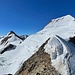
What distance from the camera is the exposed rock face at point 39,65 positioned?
1197 centimetres

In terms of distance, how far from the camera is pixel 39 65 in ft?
42.7

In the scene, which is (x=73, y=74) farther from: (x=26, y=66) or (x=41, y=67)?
(x=26, y=66)

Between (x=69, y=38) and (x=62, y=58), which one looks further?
(x=69, y=38)

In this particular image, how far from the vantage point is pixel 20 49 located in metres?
18.9

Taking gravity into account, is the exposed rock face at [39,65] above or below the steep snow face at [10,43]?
below

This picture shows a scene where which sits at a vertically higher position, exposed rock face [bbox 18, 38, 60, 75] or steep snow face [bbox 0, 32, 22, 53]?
steep snow face [bbox 0, 32, 22, 53]

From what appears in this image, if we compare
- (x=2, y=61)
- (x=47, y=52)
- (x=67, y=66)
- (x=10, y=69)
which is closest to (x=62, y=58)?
(x=67, y=66)

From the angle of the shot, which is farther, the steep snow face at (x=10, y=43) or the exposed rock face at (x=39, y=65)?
the steep snow face at (x=10, y=43)

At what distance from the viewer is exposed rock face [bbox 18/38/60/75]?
471 inches

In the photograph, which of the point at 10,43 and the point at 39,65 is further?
the point at 10,43

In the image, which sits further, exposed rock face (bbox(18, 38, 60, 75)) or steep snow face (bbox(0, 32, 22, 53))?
steep snow face (bbox(0, 32, 22, 53))

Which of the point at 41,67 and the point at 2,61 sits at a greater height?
the point at 2,61

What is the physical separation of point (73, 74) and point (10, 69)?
5.90m

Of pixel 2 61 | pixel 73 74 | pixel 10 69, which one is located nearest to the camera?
pixel 73 74
